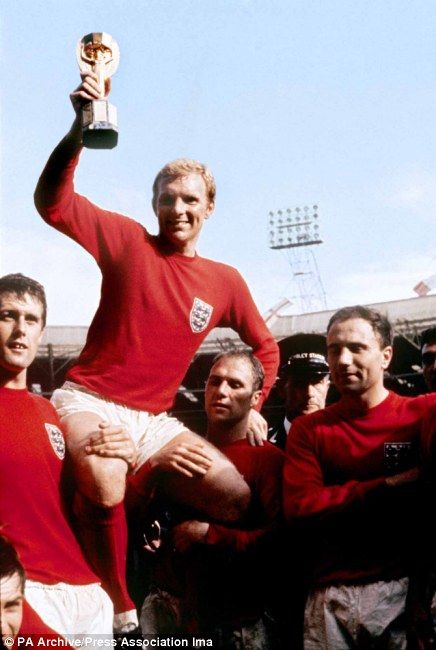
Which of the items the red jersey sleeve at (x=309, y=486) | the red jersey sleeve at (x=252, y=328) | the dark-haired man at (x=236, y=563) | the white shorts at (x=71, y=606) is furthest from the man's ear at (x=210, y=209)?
the white shorts at (x=71, y=606)

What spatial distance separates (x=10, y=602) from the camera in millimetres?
2729

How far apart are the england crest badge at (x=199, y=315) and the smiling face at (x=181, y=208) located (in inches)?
8.7

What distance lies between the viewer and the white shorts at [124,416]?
10.3 ft

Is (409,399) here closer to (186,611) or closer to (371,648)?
(371,648)

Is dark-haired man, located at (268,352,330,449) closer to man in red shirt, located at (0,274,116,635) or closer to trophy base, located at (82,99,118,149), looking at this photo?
man in red shirt, located at (0,274,116,635)

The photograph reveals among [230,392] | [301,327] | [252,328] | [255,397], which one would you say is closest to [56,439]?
[230,392]

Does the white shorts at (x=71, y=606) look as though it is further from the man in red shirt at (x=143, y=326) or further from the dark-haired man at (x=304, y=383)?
the dark-haired man at (x=304, y=383)

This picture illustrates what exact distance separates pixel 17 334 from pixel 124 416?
1.64 feet

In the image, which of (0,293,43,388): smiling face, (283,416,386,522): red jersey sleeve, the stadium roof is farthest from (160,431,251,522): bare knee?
the stadium roof

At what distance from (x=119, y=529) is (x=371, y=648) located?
3.15ft

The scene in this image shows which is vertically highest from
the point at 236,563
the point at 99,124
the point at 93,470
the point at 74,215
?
the point at 99,124

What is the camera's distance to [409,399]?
3188 millimetres

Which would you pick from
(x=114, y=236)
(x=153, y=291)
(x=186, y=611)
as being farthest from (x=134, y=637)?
(x=114, y=236)

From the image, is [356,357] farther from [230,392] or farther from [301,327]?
[301,327]
